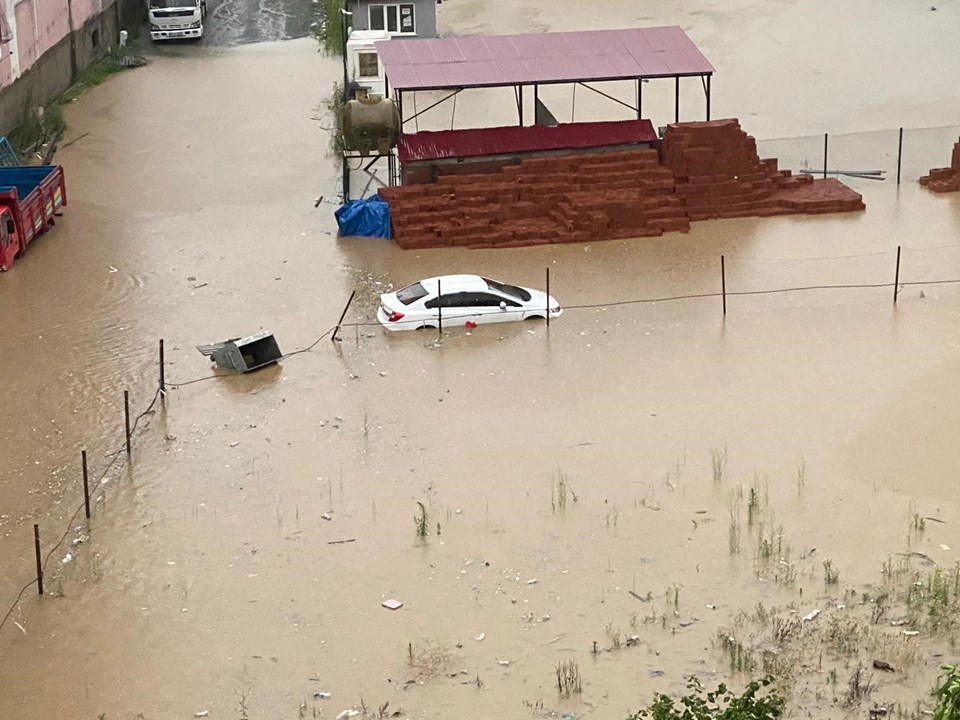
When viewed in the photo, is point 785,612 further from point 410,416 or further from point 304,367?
point 304,367

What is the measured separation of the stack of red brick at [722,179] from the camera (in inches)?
1293

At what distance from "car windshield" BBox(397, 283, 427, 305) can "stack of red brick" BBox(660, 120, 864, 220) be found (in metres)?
8.01

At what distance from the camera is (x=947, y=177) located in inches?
1363

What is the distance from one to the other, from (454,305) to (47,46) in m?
21.1

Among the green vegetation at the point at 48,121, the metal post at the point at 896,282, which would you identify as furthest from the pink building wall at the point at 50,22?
the metal post at the point at 896,282

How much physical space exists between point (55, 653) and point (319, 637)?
9.48 ft

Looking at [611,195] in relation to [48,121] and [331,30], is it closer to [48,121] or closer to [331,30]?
[48,121]

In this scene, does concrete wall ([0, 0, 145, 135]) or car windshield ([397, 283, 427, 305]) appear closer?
car windshield ([397, 283, 427, 305])

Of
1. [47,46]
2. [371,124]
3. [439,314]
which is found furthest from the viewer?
[47,46]

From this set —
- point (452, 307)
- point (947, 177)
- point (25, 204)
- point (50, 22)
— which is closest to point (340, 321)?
point (452, 307)

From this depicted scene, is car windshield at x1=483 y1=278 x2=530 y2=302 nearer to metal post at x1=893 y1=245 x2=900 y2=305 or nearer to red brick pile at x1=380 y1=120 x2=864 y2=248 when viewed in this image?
red brick pile at x1=380 y1=120 x2=864 y2=248

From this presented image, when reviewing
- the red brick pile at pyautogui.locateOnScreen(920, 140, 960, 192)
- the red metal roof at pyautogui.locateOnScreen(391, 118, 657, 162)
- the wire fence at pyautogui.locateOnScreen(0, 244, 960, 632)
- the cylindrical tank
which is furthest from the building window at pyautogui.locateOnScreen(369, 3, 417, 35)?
the wire fence at pyautogui.locateOnScreen(0, 244, 960, 632)

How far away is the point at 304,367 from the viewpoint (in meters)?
25.4

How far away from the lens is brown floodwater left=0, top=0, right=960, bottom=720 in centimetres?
1722
